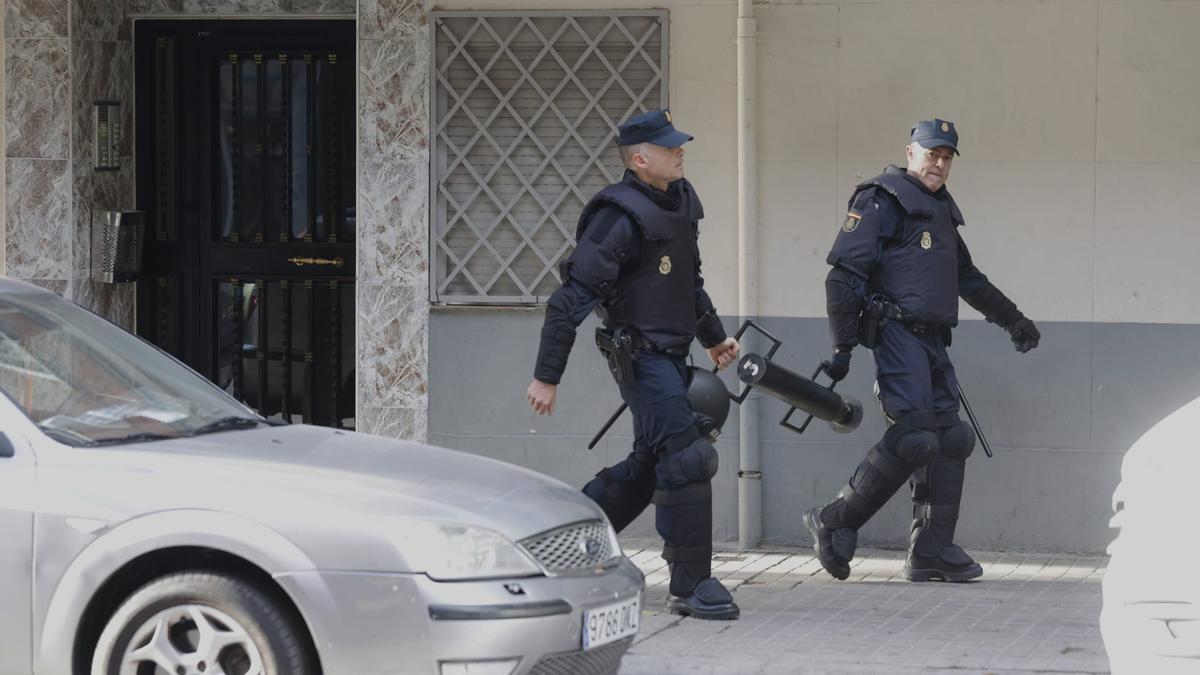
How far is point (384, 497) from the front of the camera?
509 cm

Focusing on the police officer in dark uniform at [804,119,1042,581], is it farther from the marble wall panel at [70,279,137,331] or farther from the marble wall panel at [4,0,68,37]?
the marble wall panel at [4,0,68,37]

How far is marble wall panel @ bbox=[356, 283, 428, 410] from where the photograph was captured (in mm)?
9352

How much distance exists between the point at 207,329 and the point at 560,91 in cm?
266

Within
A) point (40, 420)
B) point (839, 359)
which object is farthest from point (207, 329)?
point (40, 420)

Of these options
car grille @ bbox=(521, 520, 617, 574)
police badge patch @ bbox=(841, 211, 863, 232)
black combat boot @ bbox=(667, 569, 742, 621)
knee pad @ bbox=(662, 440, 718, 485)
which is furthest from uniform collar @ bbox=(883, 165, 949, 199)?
car grille @ bbox=(521, 520, 617, 574)

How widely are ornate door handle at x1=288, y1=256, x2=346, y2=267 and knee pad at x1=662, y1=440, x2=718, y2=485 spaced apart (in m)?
3.54

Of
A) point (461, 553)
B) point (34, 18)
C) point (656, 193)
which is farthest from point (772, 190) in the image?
point (461, 553)

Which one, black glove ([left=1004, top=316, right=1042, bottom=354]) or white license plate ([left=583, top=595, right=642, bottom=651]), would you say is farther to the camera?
black glove ([left=1004, top=316, right=1042, bottom=354])

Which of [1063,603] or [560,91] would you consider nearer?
[1063,603]

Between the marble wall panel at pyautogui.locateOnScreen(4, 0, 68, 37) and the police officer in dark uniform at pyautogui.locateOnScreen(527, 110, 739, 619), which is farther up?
the marble wall panel at pyautogui.locateOnScreen(4, 0, 68, 37)

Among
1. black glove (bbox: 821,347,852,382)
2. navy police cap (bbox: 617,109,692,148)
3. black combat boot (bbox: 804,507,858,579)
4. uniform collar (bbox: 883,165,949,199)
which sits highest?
navy police cap (bbox: 617,109,692,148)

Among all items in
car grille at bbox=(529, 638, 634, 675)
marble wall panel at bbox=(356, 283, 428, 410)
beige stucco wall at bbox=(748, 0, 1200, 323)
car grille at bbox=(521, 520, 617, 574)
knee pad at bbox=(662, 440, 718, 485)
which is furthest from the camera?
marble wall panel at bbox=(356, 283, 428, 410)

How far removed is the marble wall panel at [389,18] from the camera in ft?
30.2

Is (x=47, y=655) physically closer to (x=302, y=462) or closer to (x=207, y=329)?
(x=302, y=462)
